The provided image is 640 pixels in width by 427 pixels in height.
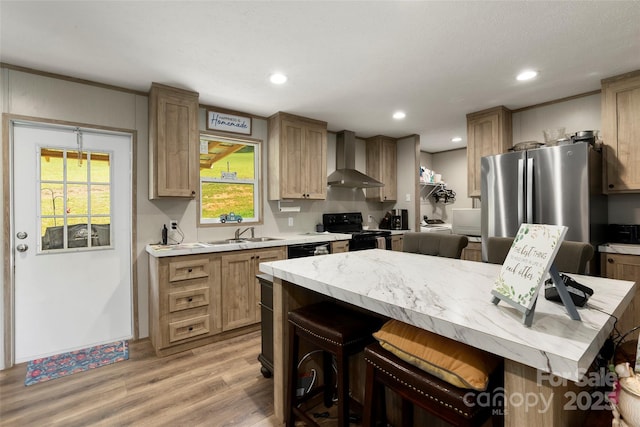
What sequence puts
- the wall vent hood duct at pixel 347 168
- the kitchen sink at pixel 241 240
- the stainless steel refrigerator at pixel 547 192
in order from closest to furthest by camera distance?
1. the stainless steel refrigerator at pixel 547 192
2. the kitchen sink at pixel 241 240
3. the wall vent hood duct at pixel 347 168

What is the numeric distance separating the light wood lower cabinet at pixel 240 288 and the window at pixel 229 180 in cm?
66

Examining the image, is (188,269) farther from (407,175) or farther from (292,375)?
(407,175)

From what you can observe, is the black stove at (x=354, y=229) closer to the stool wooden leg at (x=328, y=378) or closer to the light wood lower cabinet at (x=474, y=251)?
the light wood lower cabinet at (x=474, y=251)

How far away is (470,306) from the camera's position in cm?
101

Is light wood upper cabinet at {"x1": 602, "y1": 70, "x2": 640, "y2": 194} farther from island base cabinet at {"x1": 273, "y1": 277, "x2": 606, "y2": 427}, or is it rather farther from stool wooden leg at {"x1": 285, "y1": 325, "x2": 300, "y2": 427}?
stool wooden leg at {"x1": 285, "y1": 325, "x2": 300, "y2": 427}

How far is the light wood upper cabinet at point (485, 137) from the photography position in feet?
11.6

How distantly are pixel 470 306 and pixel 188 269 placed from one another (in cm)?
247

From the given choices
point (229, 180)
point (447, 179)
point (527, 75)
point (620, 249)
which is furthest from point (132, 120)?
point (447, 179)

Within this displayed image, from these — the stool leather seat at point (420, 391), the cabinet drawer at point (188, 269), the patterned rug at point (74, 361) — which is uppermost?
the cabinet drawer at point (188, 269)

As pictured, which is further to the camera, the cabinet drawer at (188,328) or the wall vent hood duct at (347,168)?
the wall vent hood duct at (347,168)

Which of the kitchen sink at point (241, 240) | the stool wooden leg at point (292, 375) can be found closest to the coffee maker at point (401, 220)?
the kitchen sink at point (241, 240)

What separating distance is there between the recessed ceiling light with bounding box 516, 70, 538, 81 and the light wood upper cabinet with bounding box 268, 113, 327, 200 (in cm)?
225

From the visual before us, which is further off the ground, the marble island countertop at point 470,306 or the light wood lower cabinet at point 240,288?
the marble island countertop at point 470,306

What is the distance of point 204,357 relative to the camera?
261 centimetres
